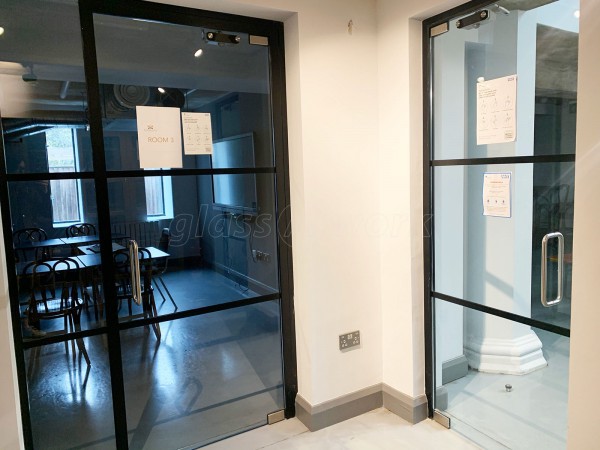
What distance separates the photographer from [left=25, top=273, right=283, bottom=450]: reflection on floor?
2.28 meters

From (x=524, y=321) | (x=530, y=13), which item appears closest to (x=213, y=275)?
(x=524, y=321)

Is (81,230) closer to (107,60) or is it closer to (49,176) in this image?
(49,176)

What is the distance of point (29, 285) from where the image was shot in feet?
6.92

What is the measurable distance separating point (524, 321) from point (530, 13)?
4.97 feet

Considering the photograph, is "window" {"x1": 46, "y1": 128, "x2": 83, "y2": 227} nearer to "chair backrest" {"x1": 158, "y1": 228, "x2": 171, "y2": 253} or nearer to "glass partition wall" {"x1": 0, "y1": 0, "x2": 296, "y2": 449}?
"glass partition wall" {"x1": 0, "y1": 0, "x2": 296, "y2": 449}

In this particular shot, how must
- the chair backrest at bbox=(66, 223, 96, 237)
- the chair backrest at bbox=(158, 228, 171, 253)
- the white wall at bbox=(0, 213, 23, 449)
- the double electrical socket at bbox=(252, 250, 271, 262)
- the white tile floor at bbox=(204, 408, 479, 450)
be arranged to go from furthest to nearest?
1. the double electrical socket at bbox=(252, 250, 271, 262)
2. the white tile floor at bbox=(204, 408, 479, 450)
3. the chair backrest at bbox=(158, 228, 171, 253)
4. the chair backrest at bbox=(66, 223, 96, 237)
5. the white wall at bbox=(0, 213, 23, 449)

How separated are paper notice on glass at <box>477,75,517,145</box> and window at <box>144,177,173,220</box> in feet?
5.59

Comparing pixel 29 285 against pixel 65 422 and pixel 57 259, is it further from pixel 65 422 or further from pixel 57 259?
pixel 65 422

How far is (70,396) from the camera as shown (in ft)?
7.75

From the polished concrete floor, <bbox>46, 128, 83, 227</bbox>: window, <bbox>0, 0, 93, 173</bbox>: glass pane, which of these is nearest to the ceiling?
<bbox>0, 0, 93, 173</bbox>: glass pane

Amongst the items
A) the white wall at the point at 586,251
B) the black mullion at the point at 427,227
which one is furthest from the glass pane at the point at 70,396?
the white wall at the point at 586,251

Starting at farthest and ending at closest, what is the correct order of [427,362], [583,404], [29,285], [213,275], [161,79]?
[427,362] < [213,275] < [161,79] < [29,285] < [583,404]

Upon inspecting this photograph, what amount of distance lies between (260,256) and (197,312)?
0.49m

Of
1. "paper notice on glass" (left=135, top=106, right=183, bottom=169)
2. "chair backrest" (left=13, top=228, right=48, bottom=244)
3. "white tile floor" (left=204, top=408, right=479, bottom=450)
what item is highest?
"paper notice on glass" (left=135, top=106, right=183, bottom=169)
